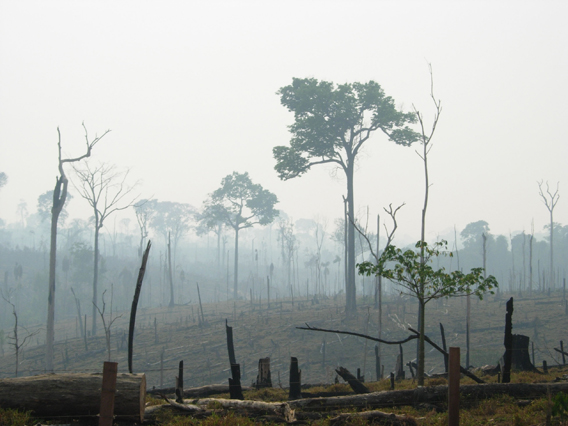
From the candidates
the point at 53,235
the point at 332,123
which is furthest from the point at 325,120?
the point at 53,235

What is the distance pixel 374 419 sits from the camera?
735 centimetres

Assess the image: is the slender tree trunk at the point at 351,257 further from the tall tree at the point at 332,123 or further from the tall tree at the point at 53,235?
the tall tree at the point at 53,235

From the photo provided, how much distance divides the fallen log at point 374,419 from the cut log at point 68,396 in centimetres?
311

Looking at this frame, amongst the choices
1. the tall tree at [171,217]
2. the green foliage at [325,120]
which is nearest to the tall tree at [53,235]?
the green foliage at [325,120]

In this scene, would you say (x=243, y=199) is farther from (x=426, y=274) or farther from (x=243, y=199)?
(x=426, y=274)

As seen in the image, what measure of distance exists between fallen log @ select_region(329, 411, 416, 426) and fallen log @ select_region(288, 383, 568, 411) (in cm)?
72

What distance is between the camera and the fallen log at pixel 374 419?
7.19 meters

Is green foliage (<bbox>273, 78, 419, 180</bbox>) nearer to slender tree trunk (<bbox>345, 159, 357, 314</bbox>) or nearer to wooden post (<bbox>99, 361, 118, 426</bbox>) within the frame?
slender tree trunk (<bbox>345, 159, 357, 314</bbox>)

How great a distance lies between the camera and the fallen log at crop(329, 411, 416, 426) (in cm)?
719

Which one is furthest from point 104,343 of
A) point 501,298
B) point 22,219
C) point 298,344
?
point 22,219

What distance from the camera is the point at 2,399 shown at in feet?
23.8

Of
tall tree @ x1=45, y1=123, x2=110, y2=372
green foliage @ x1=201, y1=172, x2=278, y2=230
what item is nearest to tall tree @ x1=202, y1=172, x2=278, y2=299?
green foliage @ x1=201, y1=172, x2=278, y2=230

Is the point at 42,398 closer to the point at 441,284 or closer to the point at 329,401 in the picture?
the point at 329,401

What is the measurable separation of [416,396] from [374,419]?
1.43 meters
